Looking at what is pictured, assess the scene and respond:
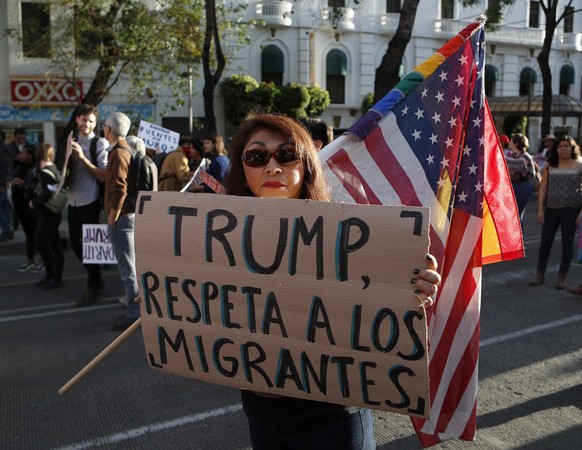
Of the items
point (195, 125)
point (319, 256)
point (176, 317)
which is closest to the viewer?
point (319, 256)

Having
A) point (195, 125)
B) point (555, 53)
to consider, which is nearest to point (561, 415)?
point (195, 125)

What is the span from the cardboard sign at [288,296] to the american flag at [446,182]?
87cm

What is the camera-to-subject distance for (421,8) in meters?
29.2

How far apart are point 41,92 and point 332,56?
1222cm

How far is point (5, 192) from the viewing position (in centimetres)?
1096

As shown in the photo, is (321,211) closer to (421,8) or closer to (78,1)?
(78,1)

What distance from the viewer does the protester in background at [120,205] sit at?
5.77 metres

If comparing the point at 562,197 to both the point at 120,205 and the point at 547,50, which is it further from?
the point at 547,50

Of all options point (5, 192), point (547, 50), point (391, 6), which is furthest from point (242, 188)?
point (391, 6)

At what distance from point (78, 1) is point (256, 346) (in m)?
15.1

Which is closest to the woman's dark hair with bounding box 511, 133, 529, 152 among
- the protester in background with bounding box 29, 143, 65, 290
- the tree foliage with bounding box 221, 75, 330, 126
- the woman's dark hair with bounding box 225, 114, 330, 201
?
the protester in background with bounding box 29, 143, 65, 290

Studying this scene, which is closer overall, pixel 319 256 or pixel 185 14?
pixel 319 256

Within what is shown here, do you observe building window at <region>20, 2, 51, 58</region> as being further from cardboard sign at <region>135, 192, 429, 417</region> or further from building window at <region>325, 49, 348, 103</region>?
cardboard sign at <region>135, 192, 429, 417</region>

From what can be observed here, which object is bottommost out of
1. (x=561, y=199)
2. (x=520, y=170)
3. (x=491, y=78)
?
(x=561, y=199)
